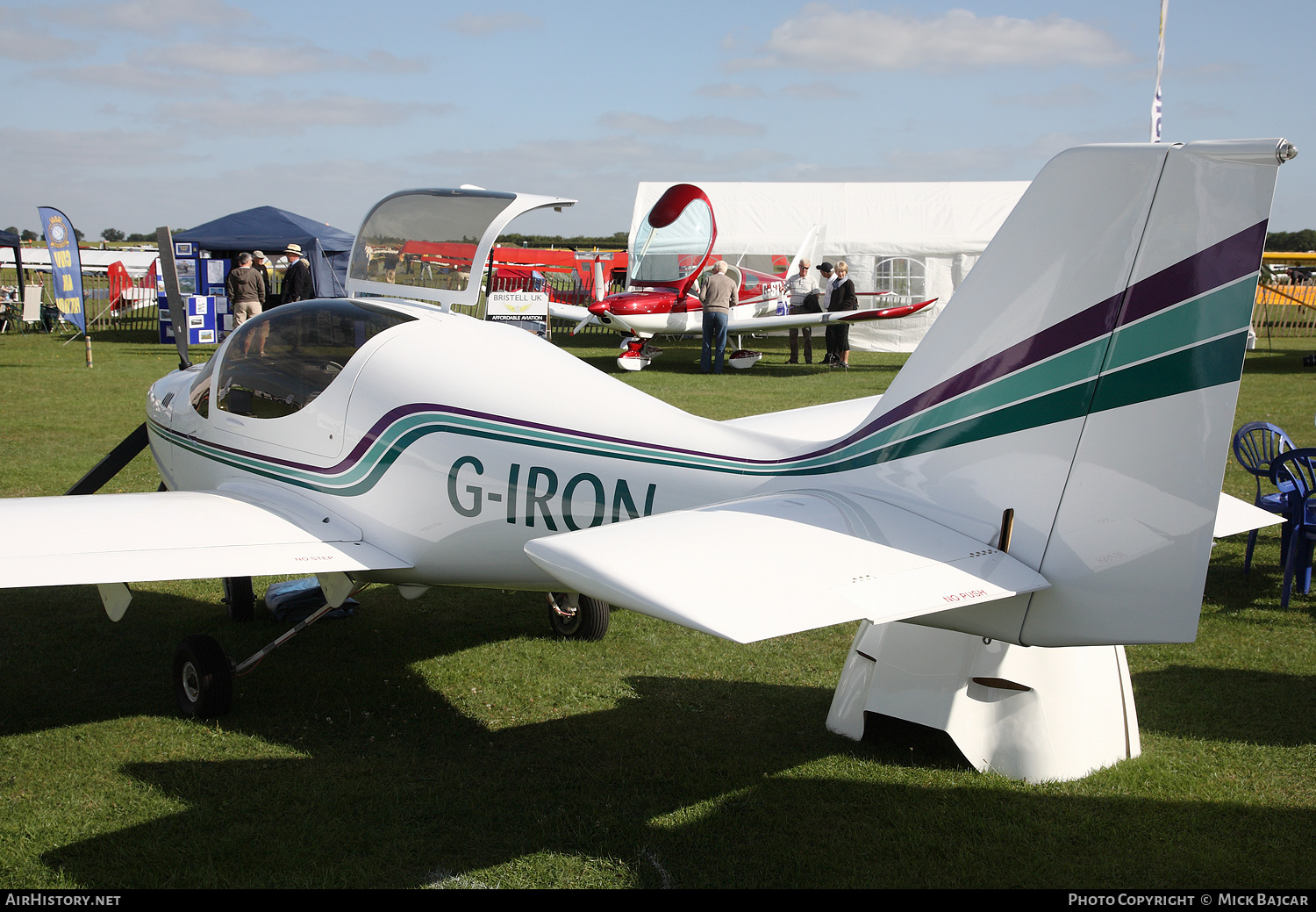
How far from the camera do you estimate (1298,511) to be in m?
5.71

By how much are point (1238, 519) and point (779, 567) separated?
7.34 feet

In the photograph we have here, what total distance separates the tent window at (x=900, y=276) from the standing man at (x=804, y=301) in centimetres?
142

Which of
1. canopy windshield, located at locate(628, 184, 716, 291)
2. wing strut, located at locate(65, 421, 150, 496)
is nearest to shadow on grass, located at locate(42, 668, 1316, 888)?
wing strut, located at locate(65, 421, 150, 496)

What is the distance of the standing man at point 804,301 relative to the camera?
64.2 ft

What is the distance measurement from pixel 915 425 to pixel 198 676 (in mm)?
3221

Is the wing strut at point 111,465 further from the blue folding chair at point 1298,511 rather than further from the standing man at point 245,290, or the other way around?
the standing man at point 245,290

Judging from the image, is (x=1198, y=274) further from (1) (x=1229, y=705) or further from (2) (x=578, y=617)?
(2) (x=578, y=617)

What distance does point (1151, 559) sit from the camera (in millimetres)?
2555

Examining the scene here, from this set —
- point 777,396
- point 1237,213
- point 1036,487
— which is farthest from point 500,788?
point 777,396

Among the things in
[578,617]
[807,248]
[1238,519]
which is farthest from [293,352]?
[807,248]

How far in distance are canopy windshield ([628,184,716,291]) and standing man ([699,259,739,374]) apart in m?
2.44

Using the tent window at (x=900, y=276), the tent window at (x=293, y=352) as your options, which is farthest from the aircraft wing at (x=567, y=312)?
the tent window at (x=293, y=352)

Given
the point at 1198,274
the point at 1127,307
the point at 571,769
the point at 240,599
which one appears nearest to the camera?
the point at 1198,274
